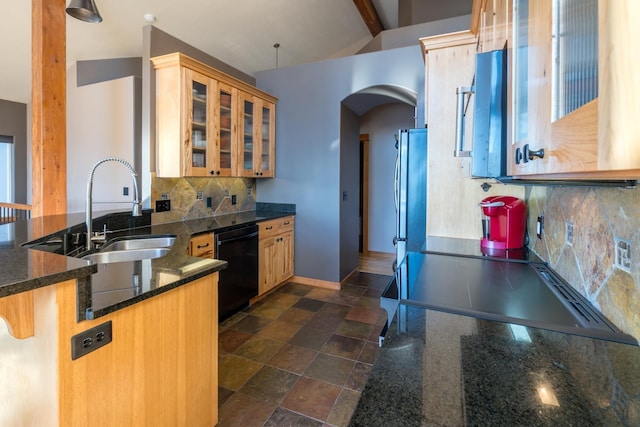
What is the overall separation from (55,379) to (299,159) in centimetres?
348

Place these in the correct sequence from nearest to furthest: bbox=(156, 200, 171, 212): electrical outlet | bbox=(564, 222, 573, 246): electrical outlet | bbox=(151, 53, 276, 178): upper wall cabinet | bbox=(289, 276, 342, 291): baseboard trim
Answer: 1. bbox=(564, 222, 573, 246): electrical outlet
2. bbox=(151, 53, 276, 178): upper wall cabinet
3. bbox=(156, 200, 171, 212): electrical outlet
4. bbox=(289, 276, 342, 291): baseboard trim

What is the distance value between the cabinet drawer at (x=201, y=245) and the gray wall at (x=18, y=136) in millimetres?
5799

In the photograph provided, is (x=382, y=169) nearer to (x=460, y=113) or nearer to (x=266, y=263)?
(x=266, y=263)

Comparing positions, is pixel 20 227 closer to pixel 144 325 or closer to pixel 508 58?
pixel 144 325

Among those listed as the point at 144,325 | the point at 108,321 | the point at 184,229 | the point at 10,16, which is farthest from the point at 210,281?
the point at 10,16

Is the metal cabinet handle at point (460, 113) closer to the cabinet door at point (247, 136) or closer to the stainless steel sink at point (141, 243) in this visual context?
the stainless steel sink at point (141, 243)

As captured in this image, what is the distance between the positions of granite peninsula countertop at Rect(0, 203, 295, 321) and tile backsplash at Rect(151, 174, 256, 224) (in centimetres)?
64

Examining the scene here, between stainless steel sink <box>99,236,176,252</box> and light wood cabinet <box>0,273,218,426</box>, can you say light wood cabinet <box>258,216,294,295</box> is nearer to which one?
stainless steel sink <box>99,236,176,252</box>

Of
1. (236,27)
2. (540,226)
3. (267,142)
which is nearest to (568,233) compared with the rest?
(540,226)

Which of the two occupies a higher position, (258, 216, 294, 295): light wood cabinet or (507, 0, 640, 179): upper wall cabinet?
(507, 0, 640, 179): upper wall cabinet

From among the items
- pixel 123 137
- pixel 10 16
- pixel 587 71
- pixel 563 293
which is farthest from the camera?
pixel 123 137

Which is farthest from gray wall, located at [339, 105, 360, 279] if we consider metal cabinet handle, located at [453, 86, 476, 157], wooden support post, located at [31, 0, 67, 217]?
wooden support post, located at [31, 0, 67, 217]

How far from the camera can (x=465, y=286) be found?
1.33 m

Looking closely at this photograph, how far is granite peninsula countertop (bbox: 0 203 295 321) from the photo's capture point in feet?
2.88
